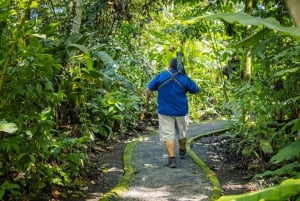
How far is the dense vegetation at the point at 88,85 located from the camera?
3.36 metres

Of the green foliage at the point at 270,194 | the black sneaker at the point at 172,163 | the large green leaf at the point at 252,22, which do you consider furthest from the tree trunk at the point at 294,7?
the black sneaker at the point at 172,163

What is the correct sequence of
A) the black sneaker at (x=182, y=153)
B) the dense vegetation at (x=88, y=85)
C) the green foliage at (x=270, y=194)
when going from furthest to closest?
the black sneaker at (x=182, y=153) → the dense vegetation at (x=88, y=85) → the green foliage at (x=270, y=194)

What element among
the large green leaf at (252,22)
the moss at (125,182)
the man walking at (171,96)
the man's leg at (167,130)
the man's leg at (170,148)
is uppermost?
the large green leaf at (252,22)

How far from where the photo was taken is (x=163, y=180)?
5434 mm

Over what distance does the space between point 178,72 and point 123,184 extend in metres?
2.02

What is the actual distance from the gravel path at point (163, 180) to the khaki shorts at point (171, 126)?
0.37 meters

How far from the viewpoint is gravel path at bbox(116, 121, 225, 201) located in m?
4.80

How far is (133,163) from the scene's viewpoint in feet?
20.6

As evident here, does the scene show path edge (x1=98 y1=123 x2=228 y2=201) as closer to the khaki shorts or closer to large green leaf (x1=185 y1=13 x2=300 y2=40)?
the khaki shorts

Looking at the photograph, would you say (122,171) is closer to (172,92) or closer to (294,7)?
(172,92)

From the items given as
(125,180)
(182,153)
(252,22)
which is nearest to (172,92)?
(182,153)

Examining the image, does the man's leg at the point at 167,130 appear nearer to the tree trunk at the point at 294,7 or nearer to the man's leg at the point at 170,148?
the man's leg at the point at 170,148

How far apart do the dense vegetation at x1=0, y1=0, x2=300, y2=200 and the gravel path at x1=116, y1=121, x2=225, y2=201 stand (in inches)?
27.0

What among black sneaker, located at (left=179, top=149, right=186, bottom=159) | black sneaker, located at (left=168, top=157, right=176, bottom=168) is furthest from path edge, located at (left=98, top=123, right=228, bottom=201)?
black sneaker, located at (left=168, top=157, right=176, bottom=168)
